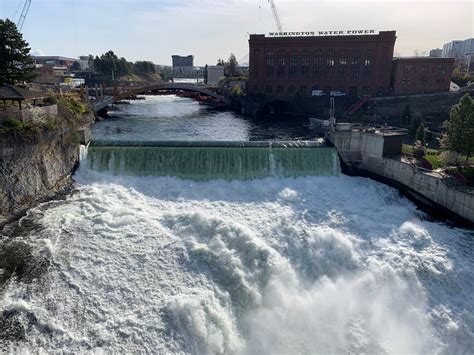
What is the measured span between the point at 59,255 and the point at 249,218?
1094 cm

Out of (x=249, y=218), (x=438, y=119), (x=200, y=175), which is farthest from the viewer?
(x=438, y=119)

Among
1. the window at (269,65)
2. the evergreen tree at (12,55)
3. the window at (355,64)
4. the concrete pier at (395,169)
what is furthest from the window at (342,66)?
the evergreen tree at (12,55)

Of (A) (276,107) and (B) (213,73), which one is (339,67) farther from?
(B) (213,73)

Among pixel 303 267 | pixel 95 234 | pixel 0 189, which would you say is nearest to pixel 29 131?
pixel 0 189

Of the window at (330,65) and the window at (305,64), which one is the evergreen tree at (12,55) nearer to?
the window at (305,64)

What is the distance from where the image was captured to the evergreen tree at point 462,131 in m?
28.0

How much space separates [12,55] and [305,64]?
64.9 meters

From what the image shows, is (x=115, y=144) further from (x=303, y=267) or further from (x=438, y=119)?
(x=438, y=119)

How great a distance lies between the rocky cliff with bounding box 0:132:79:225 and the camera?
22.0m

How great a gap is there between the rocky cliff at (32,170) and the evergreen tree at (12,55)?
36.9 feet

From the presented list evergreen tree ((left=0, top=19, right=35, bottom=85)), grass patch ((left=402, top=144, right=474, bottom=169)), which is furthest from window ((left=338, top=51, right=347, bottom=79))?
evergreen tree ((left=0, top=19, right=35, bottom=85))

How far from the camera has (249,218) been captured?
23.4m

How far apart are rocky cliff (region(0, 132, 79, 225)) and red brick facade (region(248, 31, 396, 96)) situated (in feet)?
217

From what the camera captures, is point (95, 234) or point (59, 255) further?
point (95, 234)
